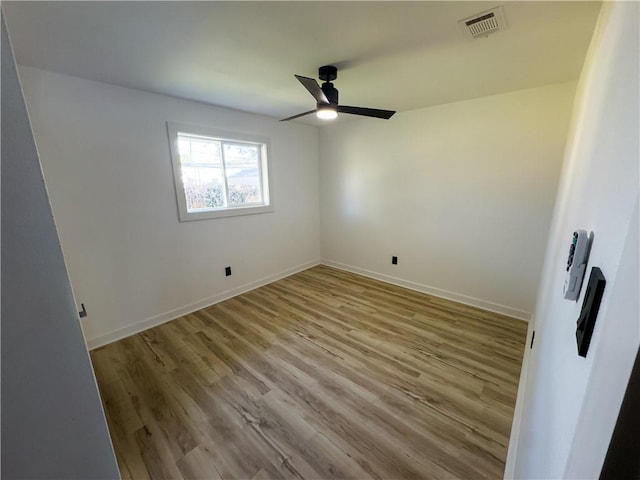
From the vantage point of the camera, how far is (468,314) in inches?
112

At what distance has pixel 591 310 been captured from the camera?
0.44 meters

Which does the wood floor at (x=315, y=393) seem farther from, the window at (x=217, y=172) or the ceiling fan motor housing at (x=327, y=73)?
the ceiling fan motor housing at (x=327, y=73)

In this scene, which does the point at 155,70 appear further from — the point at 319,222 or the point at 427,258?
the point at 427,258

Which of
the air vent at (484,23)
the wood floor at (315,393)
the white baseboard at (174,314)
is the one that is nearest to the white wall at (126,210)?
the white baseboard at (174,314)

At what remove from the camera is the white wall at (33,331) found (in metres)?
0.42

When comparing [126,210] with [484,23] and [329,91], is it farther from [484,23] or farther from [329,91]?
[484,23]

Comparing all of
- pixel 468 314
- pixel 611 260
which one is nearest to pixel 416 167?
pixel 468 314

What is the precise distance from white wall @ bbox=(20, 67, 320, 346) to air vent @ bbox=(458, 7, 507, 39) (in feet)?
8.01

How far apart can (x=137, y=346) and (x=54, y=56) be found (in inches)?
89.8

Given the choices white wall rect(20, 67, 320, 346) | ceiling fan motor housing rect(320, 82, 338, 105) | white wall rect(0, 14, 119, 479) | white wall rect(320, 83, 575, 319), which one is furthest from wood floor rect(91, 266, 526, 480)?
ceiling fan motor housing rect(320, 82, 338, 105)

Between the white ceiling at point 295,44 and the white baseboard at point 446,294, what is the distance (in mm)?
2189

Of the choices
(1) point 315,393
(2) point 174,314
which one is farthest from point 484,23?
(2) point 174,314

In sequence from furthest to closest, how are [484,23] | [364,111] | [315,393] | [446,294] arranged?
[446,294] < [364,111] < [315,393] < [484,23]

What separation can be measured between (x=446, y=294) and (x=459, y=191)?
1260mm
